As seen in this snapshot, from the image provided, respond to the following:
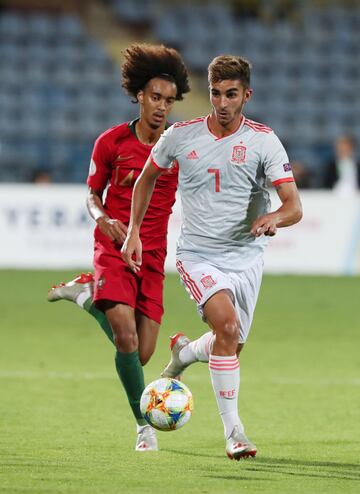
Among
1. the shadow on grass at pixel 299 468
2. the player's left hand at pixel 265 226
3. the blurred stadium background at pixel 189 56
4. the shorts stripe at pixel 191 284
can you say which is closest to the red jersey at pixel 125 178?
the shorts stripe at pixel 191 284

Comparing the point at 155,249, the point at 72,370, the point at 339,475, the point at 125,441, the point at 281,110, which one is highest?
the point at 155,249

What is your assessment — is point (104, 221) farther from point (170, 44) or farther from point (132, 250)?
point (170, 44)

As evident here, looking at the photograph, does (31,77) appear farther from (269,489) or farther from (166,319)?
(269,489)

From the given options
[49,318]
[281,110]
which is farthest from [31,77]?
[49,318]

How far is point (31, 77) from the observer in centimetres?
2352

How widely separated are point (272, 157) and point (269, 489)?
184cm

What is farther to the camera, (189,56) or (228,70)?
(189,56)

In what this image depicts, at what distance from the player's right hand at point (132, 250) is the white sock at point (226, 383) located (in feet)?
Answer: 2.16

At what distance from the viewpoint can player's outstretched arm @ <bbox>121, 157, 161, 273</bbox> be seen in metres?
6.05

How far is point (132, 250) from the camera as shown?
19.8 feet

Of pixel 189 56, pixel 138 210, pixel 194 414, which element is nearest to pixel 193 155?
pixel 138 210

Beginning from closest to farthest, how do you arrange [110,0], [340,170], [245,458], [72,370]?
[245,458]
[72,370]
[340,170]
[110,0]

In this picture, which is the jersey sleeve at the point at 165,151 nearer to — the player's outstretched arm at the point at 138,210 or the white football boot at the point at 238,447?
the player's outstretched arm at the point at 138,210

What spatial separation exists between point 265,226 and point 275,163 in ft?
1.65
